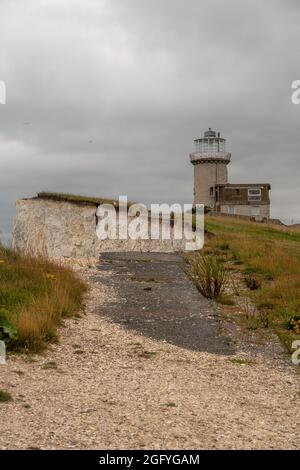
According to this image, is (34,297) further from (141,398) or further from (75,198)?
(75,198)

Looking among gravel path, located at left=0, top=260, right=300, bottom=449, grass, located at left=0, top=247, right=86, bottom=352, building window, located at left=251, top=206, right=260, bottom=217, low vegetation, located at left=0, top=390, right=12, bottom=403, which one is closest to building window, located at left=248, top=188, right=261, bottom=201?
building window, located at left=251, top=206, right=260, bottom=217

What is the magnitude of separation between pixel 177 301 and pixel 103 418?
6.77 m

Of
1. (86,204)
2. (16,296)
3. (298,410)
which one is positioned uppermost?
(86,204)

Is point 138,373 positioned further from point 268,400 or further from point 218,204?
point 218,204

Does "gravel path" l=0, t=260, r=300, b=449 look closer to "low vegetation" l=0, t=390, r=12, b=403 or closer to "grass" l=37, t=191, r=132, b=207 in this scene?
"low vegetation" l=0, t=390, r=12, b=403

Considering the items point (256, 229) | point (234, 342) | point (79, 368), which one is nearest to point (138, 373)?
point (79, 368)

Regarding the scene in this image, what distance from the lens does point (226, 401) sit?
255 inches

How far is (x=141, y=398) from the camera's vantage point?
20.9 feet

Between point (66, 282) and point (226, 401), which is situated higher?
point (66, 282)

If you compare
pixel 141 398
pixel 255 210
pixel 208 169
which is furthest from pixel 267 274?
pixel 208 169

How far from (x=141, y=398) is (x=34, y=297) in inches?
167

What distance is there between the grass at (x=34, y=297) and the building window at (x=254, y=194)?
46.6m

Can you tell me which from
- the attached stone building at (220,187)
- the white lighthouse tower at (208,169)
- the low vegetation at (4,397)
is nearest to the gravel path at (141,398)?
the low vegetation at (4,397)

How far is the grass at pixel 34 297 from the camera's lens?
27.0 ft
